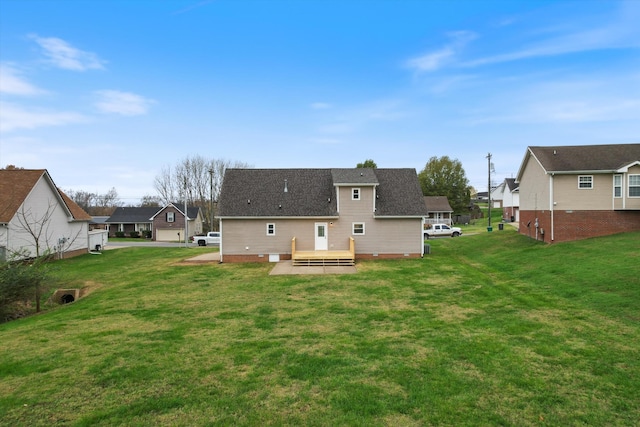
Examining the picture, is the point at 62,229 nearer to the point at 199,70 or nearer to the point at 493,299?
the point at 199,70

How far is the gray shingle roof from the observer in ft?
72.4

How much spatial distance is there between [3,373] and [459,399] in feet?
30.1

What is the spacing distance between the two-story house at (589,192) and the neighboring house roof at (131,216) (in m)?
55.7

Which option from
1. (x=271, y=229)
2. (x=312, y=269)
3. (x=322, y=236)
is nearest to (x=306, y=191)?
(x=322, y=236)

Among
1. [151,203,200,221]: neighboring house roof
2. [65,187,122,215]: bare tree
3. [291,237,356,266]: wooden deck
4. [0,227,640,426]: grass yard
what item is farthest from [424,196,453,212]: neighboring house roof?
[65,187,122,215]: bare tree

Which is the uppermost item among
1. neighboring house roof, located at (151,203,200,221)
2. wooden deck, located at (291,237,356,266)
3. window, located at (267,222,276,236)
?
neighboring house roof, located at (151,203,200,221)

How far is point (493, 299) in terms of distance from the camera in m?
12.5

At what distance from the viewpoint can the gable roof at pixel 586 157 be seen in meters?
22.0

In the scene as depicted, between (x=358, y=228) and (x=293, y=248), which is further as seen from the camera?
(x=358, y=228)

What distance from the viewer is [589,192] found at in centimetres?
2214

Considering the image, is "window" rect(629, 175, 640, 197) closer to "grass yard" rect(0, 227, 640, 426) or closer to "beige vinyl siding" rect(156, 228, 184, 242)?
"grass yard" rect(0, 227, 640, 426)

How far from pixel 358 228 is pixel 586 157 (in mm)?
16128

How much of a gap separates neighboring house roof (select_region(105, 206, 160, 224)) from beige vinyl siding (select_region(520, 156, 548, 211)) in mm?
53804

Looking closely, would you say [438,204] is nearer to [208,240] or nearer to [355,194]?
[208,240]
